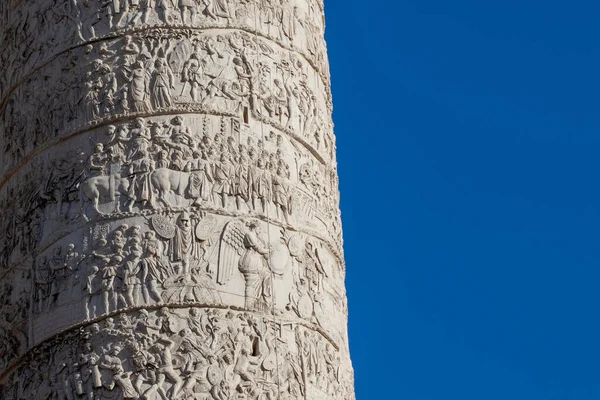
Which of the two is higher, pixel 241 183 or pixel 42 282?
pixel 241 183

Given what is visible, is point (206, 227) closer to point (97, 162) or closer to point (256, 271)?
point (256, 271)

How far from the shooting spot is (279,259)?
822 centimetres

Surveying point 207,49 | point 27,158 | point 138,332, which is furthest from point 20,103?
point 138,332

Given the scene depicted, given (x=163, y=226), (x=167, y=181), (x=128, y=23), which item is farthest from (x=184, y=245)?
(x=128, y=23)

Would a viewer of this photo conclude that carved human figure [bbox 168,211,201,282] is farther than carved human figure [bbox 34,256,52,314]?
No

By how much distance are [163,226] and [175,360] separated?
2.32 ft

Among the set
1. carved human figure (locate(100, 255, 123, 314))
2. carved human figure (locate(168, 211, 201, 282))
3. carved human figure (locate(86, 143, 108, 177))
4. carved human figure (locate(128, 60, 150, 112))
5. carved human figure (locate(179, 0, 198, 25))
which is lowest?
carved human figure (locate(100, 255, 123, 314))

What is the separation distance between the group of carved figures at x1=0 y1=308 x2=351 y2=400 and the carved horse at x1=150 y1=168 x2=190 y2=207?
0.64m

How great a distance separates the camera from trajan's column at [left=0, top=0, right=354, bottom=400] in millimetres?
7898

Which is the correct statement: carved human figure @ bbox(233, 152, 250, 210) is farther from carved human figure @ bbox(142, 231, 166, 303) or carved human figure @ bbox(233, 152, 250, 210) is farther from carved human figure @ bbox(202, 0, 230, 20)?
carved human figure @ bbox(202, 0, 230, 20)

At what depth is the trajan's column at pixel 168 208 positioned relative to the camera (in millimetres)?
7898

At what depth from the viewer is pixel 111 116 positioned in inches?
332

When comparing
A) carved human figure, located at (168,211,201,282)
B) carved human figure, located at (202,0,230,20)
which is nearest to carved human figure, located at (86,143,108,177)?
carved human figure, located at (168,211,201,282)

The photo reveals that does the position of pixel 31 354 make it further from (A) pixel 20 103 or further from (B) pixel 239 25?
(B) pixel 239 25
